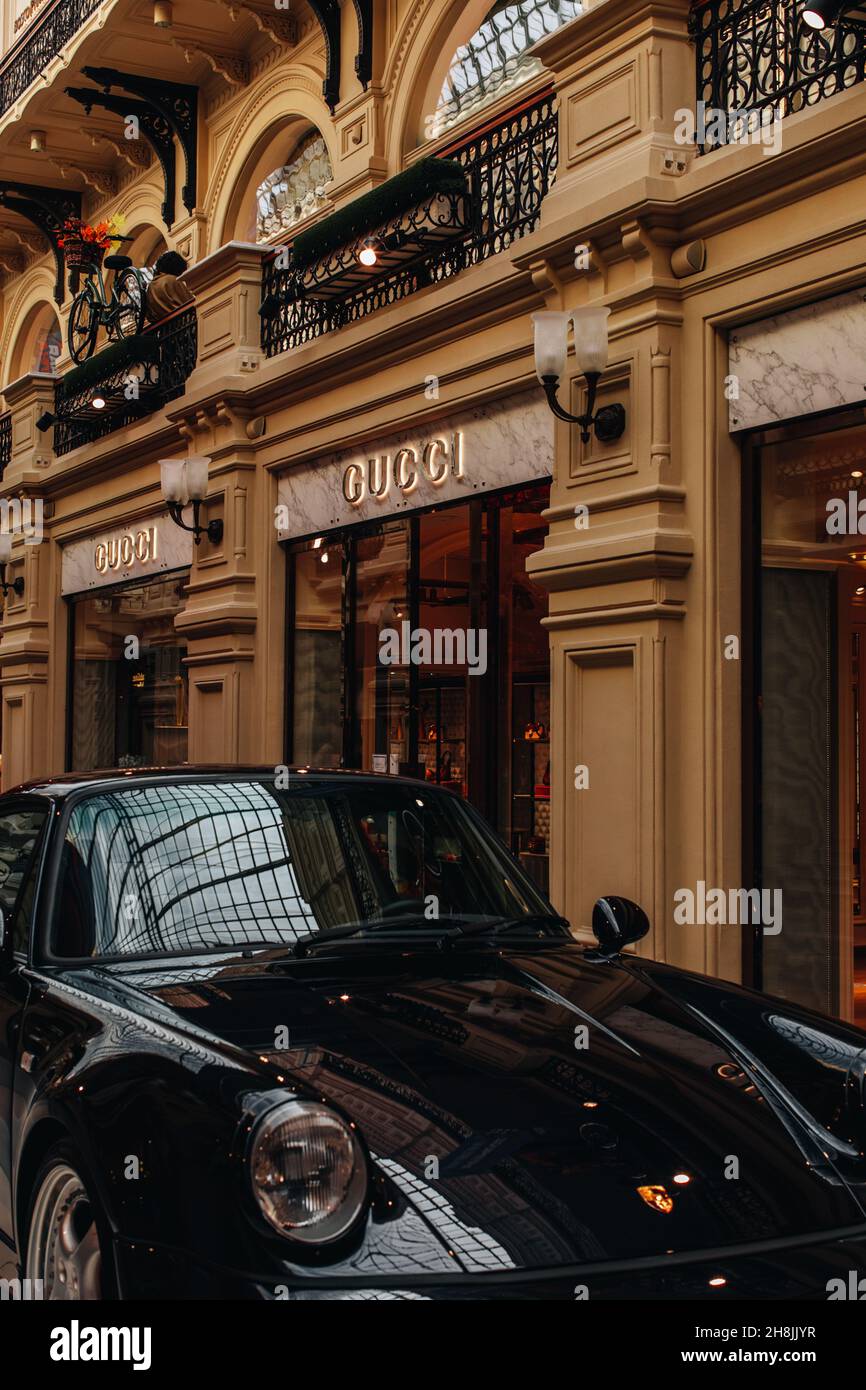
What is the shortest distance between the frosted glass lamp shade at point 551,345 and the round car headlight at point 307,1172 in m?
5.76

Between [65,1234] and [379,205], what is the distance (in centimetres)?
835

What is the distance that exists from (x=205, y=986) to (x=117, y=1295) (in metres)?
0.84

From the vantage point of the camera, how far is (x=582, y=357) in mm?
7535

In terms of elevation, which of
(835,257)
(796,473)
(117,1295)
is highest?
(835,257)

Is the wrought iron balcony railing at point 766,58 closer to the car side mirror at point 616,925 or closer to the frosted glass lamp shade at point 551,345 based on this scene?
the frosted glass lamp shade at point 551,345

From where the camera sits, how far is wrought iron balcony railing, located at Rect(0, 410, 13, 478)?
18.5m

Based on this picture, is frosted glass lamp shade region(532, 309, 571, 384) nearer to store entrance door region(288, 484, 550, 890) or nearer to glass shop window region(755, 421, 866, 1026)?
glass shop window region(755, 421, 866, 1026)

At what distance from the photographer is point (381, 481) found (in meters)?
10.7

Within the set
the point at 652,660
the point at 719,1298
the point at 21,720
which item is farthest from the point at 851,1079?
the point at 21,720

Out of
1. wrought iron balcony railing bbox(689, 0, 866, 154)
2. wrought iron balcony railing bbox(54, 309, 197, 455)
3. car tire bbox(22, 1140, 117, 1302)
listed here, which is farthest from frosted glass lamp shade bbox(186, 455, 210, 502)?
car tire bbox(22, 1140, 117, 1302)

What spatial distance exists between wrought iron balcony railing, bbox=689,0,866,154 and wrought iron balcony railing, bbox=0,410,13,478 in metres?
12.9

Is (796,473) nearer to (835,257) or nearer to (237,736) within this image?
(835,257)

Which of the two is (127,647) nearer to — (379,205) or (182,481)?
(182,481)

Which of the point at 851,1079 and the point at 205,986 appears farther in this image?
the point at 205,986
